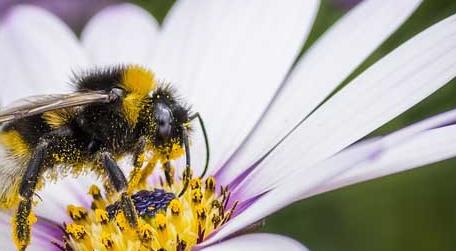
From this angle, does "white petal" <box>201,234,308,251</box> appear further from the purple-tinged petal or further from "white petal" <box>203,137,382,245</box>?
the purple-tinged petal

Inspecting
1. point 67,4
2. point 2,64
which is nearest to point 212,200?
point 2,64

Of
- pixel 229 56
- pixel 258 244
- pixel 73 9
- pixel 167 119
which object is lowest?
pixel 258 244

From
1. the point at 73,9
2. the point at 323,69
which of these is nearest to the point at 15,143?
the point at 323,69

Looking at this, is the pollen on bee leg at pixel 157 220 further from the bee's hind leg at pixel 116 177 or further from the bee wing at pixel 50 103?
the bee wing at pixel 50 103

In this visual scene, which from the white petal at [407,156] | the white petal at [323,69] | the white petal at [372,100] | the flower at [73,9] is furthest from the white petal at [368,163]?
the flower at [73,9]

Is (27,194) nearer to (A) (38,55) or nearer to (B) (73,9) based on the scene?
(A) (38,55)
